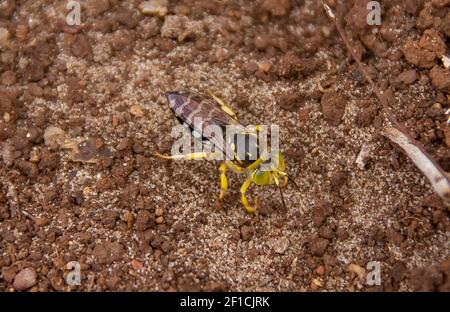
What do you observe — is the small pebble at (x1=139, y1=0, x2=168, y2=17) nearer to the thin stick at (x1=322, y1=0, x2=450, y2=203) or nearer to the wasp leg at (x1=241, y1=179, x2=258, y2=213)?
the thin stick at (x1=322, y1=0, x2=450, y2=203)

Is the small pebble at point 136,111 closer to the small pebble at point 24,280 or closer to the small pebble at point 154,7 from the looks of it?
the small pebble at point 154,7

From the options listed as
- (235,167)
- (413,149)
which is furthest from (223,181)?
(413,149)

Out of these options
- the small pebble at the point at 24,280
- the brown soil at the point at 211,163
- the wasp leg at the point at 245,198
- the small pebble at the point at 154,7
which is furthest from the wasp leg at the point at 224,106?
the small pebble at the point at 24,280

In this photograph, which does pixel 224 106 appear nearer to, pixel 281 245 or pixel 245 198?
pixel 245 198

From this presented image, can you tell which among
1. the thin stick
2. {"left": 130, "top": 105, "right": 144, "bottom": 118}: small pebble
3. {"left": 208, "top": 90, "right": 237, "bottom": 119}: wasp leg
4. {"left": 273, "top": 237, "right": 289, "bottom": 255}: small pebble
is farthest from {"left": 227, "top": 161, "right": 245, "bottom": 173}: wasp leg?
the thin stick
